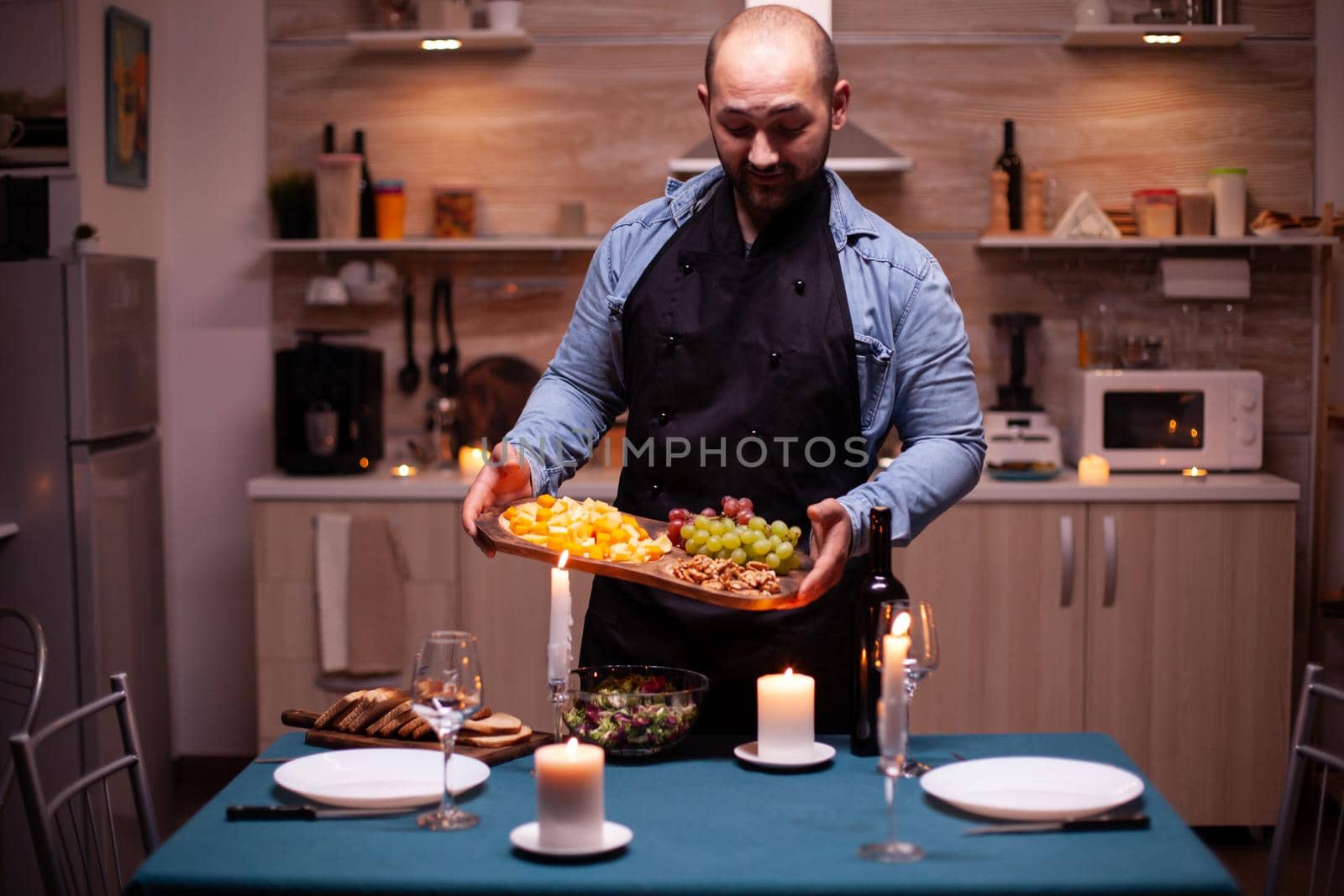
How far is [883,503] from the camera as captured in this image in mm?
1880

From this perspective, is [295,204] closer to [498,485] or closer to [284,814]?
[498,485]

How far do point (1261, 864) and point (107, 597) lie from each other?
9.90 feet

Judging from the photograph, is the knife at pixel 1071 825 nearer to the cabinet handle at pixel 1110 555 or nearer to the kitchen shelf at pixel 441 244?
the cabinet handle at pixel 1110 555

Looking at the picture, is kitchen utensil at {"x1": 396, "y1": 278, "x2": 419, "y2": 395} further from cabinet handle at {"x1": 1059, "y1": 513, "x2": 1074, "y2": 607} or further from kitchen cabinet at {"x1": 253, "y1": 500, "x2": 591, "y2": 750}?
cabinet handle at {"x1": 1059, "y1": 513, "x2": 1074, "y2": 607}

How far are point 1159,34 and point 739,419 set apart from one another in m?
2.58

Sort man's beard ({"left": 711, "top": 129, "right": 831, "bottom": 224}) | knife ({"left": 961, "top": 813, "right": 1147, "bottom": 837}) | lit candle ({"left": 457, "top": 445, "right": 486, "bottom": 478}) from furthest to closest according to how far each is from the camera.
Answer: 1. lit candle ({"left": 457, "top": 445, "right": 486, "bottom": 478})
2. man's beard ({"left": 711, "top": 129, "right": 831, "bottom": 224})
3. knife ({"left": 961, "top": 813, "right": 1147, "bottom": 837})

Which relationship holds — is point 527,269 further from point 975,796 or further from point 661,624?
point 975,796

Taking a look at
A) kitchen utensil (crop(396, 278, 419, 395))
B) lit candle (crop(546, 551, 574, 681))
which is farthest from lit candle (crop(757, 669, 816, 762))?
kitchen utensil (crop(396, 278, 419, 395))

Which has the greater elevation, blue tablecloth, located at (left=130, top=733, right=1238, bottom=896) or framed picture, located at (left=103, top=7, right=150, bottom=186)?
framed picture, located at (left=103, top=7, right=150, bottom=186)

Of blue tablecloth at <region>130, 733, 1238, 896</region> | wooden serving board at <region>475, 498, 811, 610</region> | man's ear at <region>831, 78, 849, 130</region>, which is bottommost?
blue tablecloth at <region>130, 733, 1238, 896</region>

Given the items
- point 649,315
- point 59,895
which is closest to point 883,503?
point 649,315

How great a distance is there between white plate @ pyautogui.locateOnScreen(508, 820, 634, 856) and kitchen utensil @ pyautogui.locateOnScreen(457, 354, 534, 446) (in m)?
2.93

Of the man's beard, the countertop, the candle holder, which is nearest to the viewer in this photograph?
the candle holder

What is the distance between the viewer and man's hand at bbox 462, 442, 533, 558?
6.23ft
